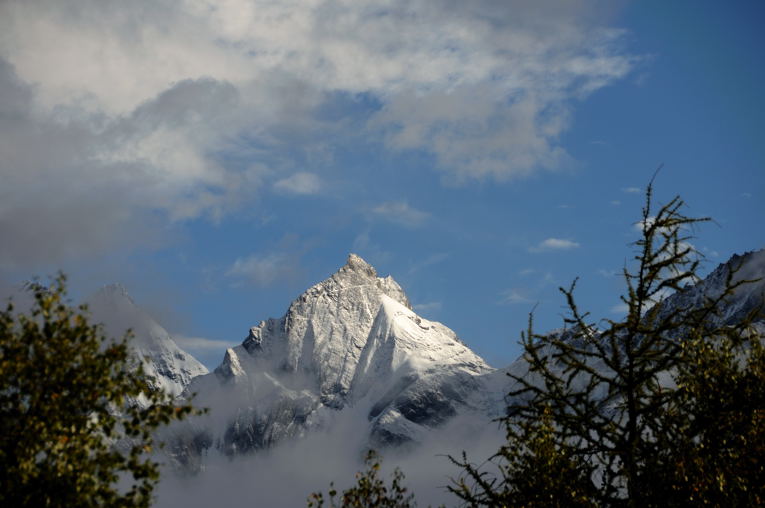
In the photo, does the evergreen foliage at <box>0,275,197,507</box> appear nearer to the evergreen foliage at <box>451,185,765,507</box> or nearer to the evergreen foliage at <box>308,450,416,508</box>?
the evergreen foliage at <box>451,185,765,507</box>

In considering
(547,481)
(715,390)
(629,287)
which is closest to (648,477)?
(629,287)

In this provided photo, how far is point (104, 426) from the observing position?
20.8m

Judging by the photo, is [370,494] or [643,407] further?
[370,494]

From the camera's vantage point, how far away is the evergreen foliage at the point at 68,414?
63.8ft

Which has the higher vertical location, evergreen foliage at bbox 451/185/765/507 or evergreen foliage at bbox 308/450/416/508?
evergreen foliage at bbox 308/450/416/508

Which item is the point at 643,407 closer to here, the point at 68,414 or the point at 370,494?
the point at 68,414

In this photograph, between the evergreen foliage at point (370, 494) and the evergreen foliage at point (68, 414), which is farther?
the evergreen foliage at point (370, 494)

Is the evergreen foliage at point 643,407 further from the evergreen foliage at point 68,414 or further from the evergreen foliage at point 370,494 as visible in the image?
the evergreen foliage at point 370,494

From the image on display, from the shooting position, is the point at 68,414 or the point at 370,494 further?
the point at 370,494

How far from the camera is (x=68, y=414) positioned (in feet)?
67.1

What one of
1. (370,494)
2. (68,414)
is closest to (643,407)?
(68,414)


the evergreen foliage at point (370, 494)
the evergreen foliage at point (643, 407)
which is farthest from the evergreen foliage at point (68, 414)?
the evergreen foliage at point (370, 494)

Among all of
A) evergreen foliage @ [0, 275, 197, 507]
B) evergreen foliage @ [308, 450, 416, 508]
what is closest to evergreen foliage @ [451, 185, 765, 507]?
evergreen foliage @ [0, 275, 197, 507]

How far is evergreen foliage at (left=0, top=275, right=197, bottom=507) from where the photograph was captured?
63.8 ft
